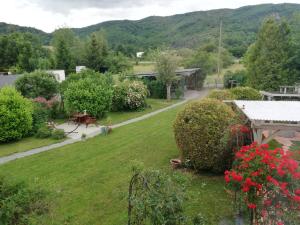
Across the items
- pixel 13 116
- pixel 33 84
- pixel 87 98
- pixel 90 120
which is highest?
pixel 33 84

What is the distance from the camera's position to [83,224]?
19.5ft

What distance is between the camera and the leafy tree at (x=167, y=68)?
24.6 m

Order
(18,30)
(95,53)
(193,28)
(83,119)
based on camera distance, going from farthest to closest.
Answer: (18,30) → (193,28) → (95,53) → (83,119)

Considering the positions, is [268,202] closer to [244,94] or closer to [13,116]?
[244,94]

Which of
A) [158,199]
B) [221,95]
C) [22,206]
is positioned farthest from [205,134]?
[22,206]

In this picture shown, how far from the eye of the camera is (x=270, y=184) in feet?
13.9

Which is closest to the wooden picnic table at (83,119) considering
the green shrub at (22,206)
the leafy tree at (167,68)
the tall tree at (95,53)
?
the leafy tree at (167,68)

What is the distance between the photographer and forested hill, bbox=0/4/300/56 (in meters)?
56.0

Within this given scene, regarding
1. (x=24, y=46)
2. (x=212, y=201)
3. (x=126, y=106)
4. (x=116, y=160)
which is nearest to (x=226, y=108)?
(x=212, y=201)

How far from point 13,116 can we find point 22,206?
9.93m

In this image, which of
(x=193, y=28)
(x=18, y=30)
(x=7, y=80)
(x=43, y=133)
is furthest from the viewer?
(x=18, y=30)

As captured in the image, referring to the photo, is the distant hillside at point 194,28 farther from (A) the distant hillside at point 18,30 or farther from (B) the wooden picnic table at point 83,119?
(B) the wooden picnic table at point 83,119

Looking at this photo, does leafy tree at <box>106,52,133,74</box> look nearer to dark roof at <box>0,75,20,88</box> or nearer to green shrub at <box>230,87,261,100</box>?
dark roof at <box>0,75,20,88</box>

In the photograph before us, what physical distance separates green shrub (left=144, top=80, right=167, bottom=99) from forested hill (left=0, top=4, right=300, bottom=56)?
28.3m
